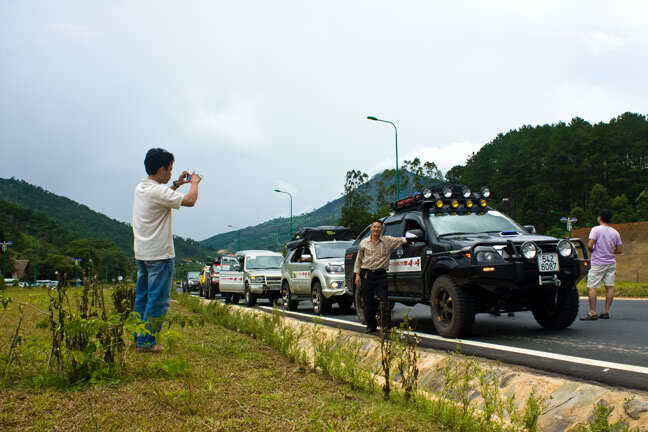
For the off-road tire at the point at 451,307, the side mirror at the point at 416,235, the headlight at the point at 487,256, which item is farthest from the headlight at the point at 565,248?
the side mirror at the point at 416,235

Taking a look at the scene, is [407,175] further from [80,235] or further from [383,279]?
[80,235]

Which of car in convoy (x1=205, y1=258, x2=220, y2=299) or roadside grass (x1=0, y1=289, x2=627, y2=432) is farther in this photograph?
car in convoy (x1=205, y1=258, x2=220, y2=299)

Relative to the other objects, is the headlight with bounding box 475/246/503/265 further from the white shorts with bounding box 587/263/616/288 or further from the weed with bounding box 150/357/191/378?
the weed with bounding box 150/357/191/378

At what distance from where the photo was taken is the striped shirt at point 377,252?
29.2 feet

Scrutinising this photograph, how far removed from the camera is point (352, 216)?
2352 inches

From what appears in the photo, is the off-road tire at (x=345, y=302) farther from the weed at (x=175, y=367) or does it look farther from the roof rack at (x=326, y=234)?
the weed at (x=175, y=367)

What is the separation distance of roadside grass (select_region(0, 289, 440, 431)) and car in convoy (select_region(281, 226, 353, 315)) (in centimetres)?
878

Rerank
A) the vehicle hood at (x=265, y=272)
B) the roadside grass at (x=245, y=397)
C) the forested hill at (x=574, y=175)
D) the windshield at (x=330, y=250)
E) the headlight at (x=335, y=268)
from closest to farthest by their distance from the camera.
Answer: the roadside grass at (x=245, y=397)
the headlight at (x=335, y=268)
the windshield at (x=330, y=250)
the vehicle hood at (x=265, y=272)
the forested hill at (x=574, y=175)

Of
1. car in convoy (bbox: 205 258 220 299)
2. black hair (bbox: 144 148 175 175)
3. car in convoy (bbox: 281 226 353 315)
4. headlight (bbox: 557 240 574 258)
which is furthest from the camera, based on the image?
car in convoy (bbox: 205 258 220 299)

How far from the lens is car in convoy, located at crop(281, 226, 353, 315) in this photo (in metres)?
14.4

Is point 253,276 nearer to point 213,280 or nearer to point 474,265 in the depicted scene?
point 213,280

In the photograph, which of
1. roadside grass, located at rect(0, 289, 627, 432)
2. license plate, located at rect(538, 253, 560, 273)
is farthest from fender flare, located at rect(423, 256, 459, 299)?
roadside grass, located at rect(0, 289, 627, 432)

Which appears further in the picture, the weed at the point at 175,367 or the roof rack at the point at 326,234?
the roof rack at the point at 326,234

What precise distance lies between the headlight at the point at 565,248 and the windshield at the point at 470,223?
106 centimetres
